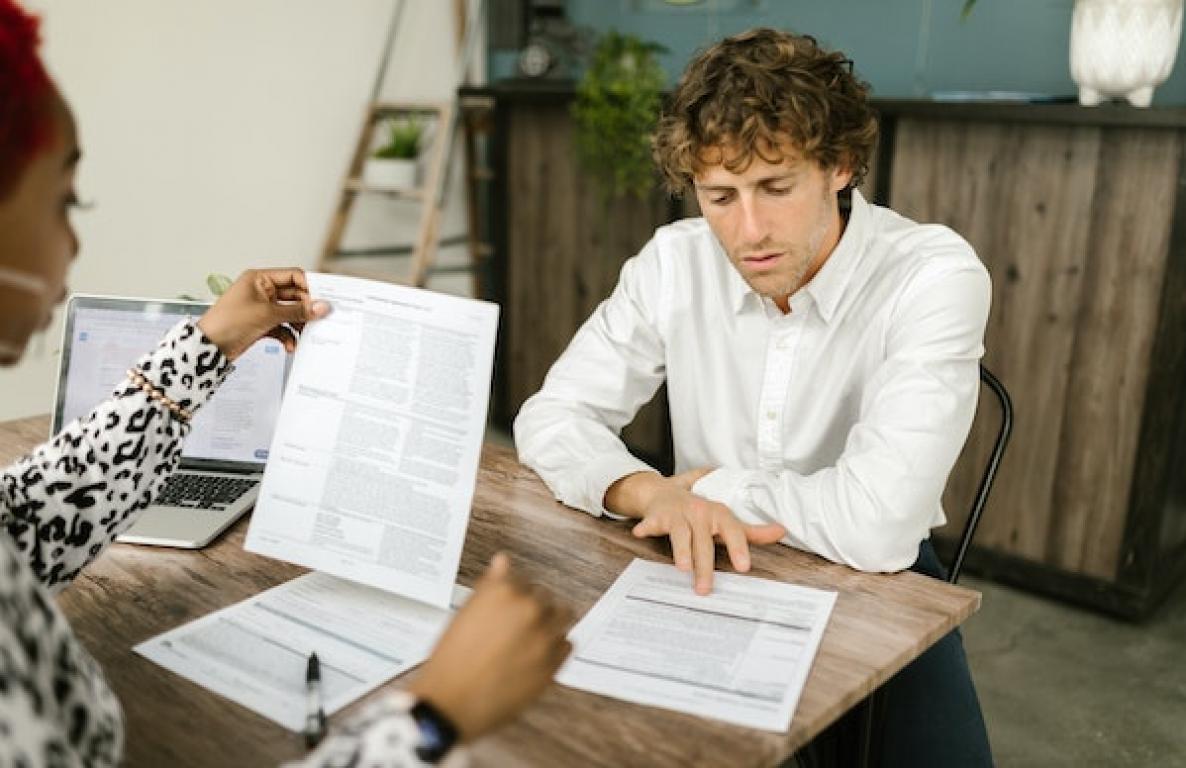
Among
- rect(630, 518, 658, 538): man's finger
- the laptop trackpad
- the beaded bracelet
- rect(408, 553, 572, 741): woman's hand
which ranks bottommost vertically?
the laptop trackpad

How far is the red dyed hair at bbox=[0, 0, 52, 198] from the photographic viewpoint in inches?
26.4

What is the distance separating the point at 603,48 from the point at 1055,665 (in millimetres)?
2168

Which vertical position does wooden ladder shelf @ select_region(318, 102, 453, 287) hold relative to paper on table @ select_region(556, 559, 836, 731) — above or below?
above

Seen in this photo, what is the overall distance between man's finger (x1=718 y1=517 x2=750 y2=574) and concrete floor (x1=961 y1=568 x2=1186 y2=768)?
1.25 meters

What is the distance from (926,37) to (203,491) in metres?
2.47

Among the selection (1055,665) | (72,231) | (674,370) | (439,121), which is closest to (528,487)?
(674,370)

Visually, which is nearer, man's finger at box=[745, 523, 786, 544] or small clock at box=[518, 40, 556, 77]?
man's finger at box=[745, 523, 786, 544]

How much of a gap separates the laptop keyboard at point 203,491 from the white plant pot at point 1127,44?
2040 millimetres

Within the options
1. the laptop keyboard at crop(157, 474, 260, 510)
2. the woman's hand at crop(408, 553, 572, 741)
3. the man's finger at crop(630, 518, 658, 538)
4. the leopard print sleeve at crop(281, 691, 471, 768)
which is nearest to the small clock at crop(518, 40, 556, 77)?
the laptop keyboard at crop(157, 474, 260, 510)

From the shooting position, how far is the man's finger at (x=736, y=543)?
1164 mm

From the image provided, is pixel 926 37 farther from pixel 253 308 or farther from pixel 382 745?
pixel 382 745

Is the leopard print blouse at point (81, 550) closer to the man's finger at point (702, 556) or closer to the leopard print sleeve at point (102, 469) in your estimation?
the leopard print sleeve at point (102, 469)

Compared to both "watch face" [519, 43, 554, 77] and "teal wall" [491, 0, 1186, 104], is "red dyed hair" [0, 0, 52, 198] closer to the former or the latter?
"teal wall" [491, 0, 1186, 104]

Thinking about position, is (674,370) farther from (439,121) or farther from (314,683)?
(439,121)
